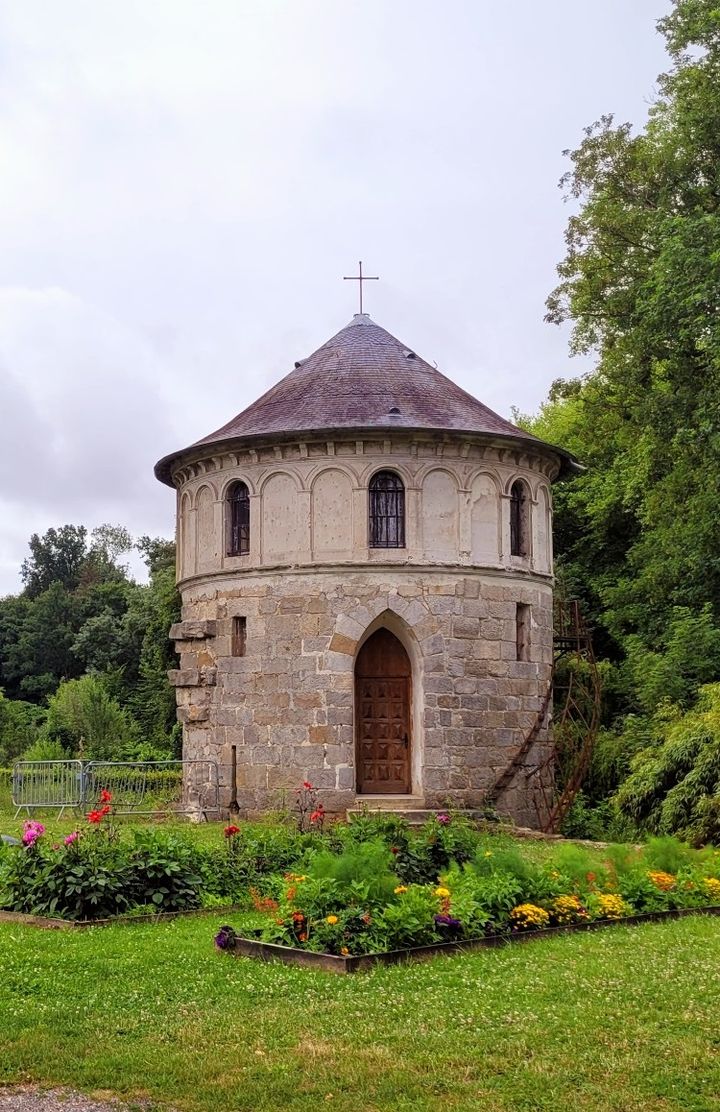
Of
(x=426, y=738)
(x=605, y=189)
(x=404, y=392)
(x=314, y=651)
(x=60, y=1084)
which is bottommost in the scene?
(x=60, y=1084)

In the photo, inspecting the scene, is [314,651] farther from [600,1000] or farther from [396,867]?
[600,1000]

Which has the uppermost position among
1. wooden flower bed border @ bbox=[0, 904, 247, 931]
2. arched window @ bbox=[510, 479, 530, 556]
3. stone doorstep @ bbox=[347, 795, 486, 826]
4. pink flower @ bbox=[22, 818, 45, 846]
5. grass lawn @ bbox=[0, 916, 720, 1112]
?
arched window @ bbox=[510, 479, 530, 556]

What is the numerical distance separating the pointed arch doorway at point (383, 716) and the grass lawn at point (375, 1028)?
42.3 feet

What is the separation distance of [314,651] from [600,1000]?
47.9 ft

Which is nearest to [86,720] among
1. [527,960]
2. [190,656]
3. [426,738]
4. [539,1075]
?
[190,656]

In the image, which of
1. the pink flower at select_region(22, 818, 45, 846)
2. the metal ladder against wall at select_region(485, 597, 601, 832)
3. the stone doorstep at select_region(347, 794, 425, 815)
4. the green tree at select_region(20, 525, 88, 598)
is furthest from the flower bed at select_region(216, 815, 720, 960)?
the green tree at select_region(20, 525, 88, 598)

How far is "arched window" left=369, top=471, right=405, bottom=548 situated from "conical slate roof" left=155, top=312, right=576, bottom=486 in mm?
1084

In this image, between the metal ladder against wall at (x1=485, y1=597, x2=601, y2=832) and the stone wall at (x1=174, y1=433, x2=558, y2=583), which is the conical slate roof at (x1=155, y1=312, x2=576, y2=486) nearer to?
the stone wall at (x1=174, y1=433, x2=558, y2=583)

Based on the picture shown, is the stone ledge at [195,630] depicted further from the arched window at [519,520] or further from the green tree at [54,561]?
the green tree at [54,561]

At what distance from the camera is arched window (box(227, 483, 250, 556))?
2394 centimetres

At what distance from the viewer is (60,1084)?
6.66 meters

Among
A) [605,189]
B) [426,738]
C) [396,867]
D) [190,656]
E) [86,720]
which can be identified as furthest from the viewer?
[86,720]

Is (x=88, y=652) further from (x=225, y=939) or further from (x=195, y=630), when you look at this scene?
(x=225, y=939)

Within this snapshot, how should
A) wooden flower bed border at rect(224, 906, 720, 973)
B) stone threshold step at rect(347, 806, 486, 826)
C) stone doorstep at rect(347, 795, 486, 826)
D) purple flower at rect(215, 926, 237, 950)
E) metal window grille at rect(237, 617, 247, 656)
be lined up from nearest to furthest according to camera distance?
wooden flower bed border at rect(224, 906, 720, 973) < purple flower at rect(215, 926, 237, 950) < stone threshold step at rect(347, 806, 486, 826) < stone doorstep at rect(347, 795, 486, 826) < metal window grille at rect(237, 617, 247, 656)
